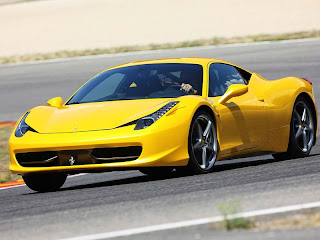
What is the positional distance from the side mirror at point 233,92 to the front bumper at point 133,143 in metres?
0.88

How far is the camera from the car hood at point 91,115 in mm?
7398

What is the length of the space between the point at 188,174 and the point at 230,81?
64.1 inches

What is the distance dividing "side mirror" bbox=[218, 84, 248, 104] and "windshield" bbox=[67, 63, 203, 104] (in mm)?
250

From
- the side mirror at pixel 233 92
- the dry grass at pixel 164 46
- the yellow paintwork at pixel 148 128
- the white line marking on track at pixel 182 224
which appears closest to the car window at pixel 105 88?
the yellow paintwork at pixel 148 128

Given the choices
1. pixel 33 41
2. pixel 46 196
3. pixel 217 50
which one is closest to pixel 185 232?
pixel 46 196

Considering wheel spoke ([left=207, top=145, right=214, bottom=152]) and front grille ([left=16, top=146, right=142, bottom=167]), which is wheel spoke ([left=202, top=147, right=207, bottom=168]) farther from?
front grille ([left=16, top=146, right=142, bottom=167])

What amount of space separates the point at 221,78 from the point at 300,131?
1.46m

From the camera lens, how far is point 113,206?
5.81 meters

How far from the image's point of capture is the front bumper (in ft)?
23.6

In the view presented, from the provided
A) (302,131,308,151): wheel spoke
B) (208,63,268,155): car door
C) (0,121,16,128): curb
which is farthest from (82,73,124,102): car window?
(0,121,16,128): curb

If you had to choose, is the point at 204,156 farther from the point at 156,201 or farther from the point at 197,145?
the point at 156,201

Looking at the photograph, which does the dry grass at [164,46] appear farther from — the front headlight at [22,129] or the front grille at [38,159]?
the front grille at [38,159]

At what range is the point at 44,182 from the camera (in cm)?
803

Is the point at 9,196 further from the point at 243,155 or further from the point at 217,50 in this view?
the point at 217,50
